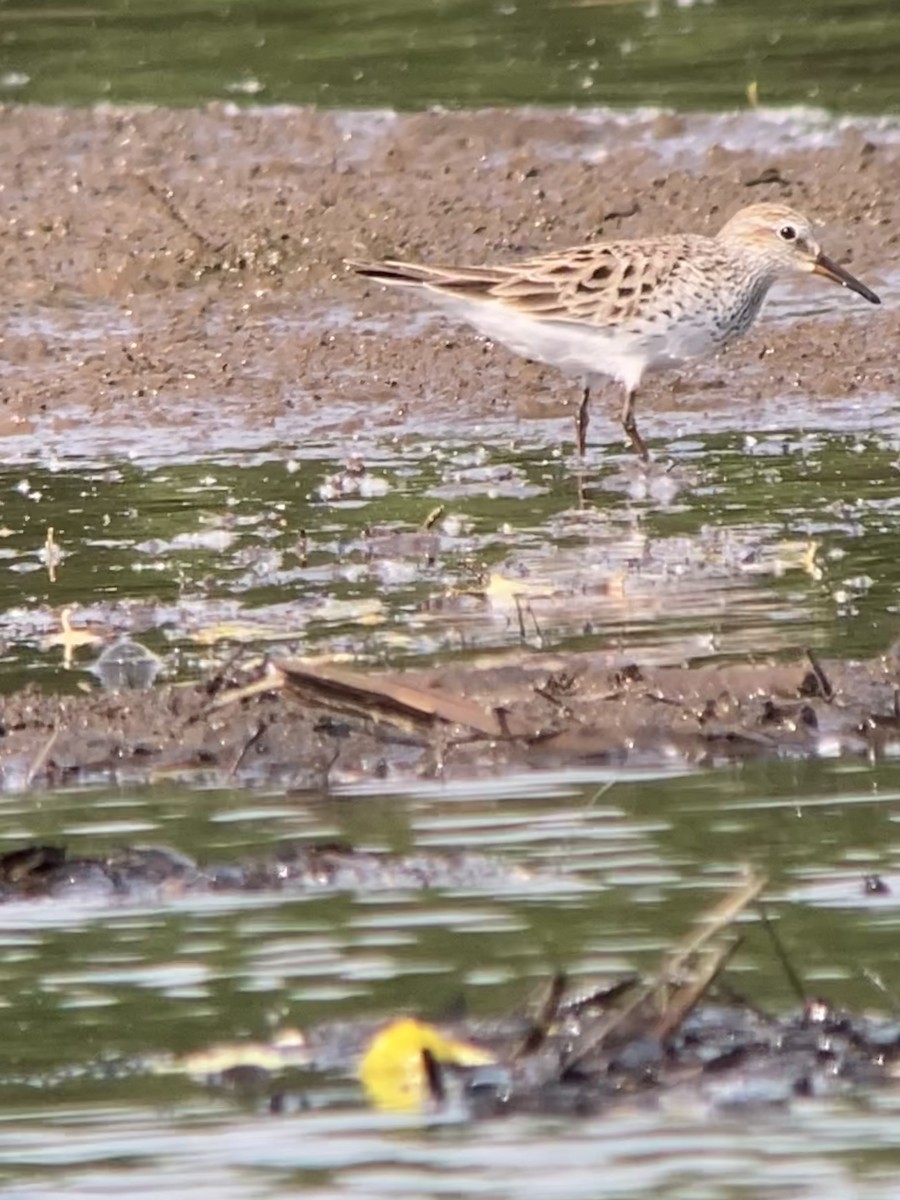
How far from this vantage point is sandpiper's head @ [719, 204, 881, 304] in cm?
1282

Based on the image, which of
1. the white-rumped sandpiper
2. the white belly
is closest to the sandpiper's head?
the white-rumped sandpiper

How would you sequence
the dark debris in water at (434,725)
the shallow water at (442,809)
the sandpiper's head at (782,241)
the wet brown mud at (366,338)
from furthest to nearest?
1. the sandpiper's head at (782,241)
2. the wet brown mud at (366,338)
3. the dark debris in water at (434,725)
4. the shallow water at (442,809)

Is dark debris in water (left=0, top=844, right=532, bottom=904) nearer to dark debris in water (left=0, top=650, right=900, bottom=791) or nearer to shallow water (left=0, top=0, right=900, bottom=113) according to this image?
dark debris in water (left=0, top=650, right=900, bottom=791)

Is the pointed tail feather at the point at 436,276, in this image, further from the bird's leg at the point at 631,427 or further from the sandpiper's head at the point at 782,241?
the sandpiper's head at the point at 782,241

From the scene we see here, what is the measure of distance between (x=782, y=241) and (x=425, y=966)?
24.2ft

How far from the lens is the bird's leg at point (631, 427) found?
11.9 metres

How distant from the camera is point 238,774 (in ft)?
24.3

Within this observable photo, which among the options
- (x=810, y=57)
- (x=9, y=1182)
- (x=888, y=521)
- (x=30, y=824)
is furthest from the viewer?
(x=810, y=57)

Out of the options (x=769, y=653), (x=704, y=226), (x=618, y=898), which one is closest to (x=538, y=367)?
(x=704, y=226)

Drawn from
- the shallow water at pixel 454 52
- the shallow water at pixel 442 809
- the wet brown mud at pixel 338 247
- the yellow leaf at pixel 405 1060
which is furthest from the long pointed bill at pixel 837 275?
the yellow leaf at pixel 405 1060

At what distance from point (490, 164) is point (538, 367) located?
3.12 m

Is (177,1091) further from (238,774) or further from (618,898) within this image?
(238,774)

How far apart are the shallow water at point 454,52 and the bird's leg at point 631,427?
5808mm

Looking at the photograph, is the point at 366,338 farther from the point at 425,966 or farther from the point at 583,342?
the point at 425,966
